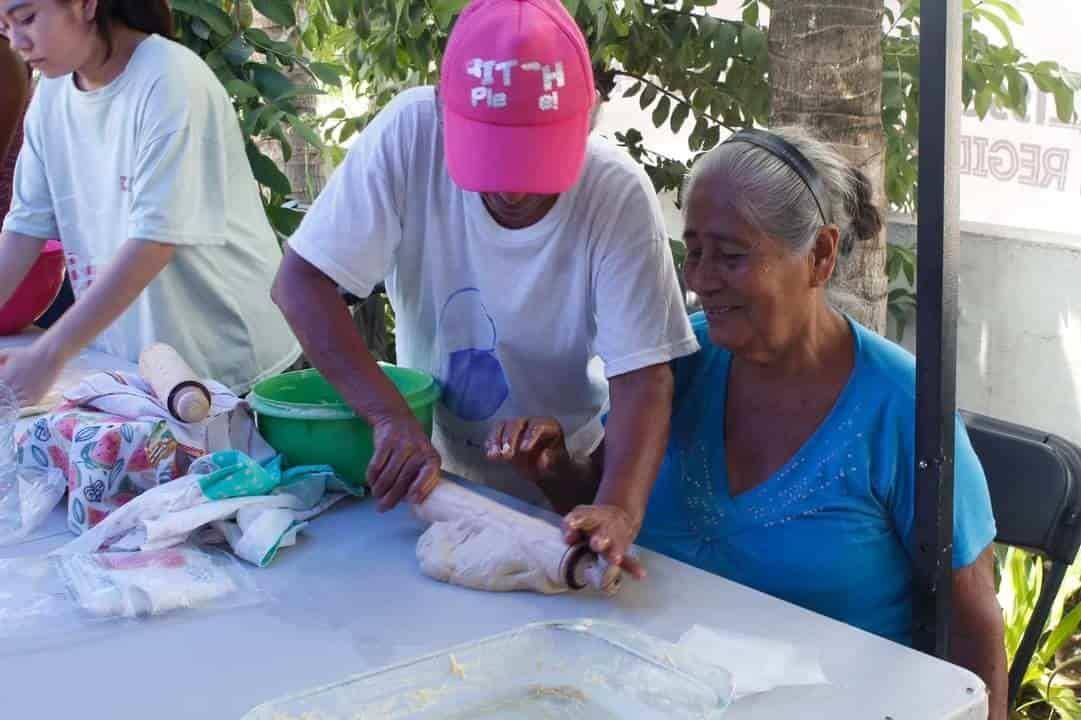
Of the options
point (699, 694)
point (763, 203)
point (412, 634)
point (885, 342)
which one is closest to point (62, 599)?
point (412, 634)

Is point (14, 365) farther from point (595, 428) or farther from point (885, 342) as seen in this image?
point (885, 342)

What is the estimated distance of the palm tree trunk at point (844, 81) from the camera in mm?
2408

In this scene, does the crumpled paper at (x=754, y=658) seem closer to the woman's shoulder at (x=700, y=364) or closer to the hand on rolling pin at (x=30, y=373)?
the woman's shoulder at (x=700, y=364)

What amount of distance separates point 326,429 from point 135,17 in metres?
1.06

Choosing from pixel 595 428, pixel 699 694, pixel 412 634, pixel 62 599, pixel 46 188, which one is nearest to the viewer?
pixel 699 694

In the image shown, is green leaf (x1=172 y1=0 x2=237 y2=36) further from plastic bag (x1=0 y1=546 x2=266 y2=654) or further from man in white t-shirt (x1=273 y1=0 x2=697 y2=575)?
plastic bag (x1=0 y1=546 x2=266 y2=654)

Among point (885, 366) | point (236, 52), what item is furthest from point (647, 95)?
point (885, 366)

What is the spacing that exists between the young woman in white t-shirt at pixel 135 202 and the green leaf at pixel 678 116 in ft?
4.69

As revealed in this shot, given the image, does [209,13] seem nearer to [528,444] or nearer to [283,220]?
[283,220]

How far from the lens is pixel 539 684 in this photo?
131cm

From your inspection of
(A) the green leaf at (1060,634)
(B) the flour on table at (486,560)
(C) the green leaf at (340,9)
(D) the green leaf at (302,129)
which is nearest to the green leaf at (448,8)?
(C) the green leaf at (340,9)

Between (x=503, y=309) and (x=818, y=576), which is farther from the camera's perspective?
(x=503, y=309)

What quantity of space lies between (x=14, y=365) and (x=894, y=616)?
5.50 feet

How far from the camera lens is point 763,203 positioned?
1.71 m
